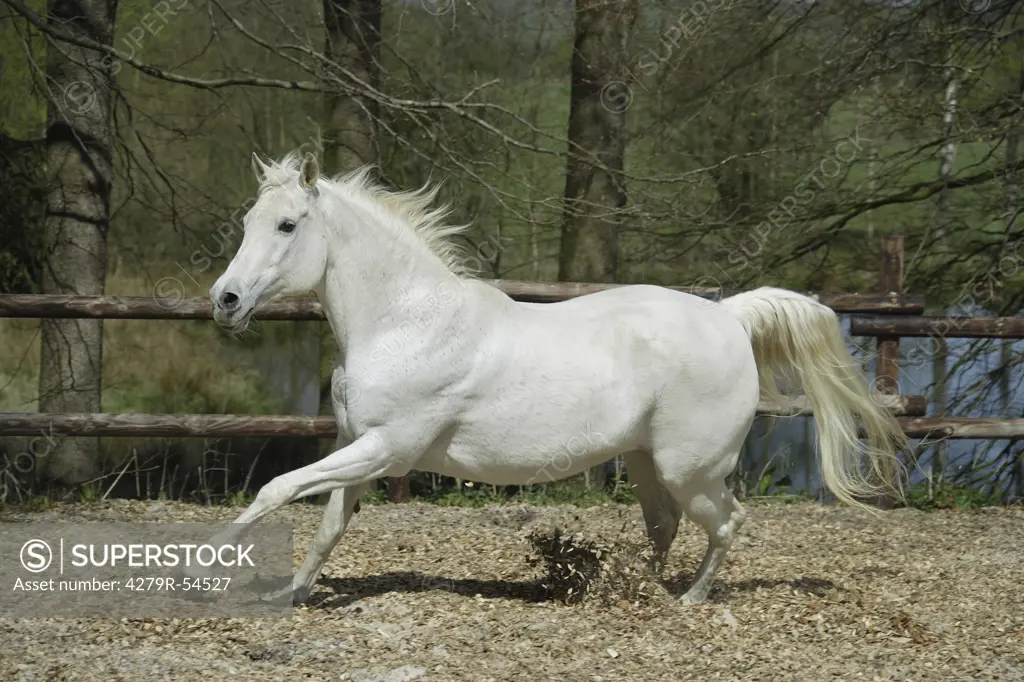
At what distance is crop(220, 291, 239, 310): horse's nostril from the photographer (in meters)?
3.62

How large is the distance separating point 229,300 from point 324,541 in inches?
44.6

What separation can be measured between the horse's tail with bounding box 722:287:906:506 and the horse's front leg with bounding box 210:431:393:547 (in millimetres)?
1746

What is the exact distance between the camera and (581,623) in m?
4.11

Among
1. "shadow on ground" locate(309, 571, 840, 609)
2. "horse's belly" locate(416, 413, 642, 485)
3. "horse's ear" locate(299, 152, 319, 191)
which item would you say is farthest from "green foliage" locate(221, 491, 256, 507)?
"horse's ear" locate(299, 152, 319, 191)

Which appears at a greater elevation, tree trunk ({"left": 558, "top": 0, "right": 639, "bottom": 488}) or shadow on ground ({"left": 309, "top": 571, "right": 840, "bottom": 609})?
tree trunk ({"left": 558, "top": 0, "right": 639, "bottom": 488})

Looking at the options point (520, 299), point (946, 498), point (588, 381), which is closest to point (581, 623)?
point (588, 381)

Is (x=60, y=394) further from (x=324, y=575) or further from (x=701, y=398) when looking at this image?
(x=701, y=398)

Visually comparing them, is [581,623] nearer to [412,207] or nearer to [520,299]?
[412,207]

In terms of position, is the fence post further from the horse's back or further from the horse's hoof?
the horse's hoof

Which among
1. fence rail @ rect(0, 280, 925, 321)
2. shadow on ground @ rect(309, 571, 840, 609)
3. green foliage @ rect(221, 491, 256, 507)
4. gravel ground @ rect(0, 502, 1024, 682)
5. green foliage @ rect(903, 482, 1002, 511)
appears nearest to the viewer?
gravel ground @ rect(0, 502, 1024, 682)

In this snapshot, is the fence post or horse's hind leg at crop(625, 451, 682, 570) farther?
the fence post

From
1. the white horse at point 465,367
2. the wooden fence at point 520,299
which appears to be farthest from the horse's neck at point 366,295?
the wooden fence at point 520,299

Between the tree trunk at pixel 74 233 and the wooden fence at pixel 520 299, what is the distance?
0.77 m

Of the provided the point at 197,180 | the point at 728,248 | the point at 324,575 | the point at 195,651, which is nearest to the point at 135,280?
the point at 197,180
